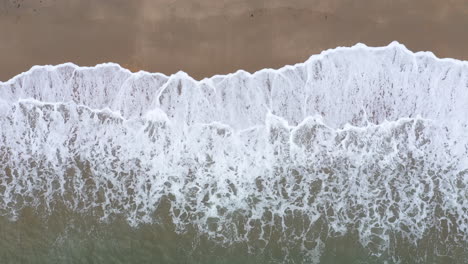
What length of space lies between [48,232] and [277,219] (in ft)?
7.80

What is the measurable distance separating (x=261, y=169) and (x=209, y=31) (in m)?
1.56

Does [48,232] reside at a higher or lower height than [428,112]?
lower

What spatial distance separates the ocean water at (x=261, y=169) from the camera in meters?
4.25

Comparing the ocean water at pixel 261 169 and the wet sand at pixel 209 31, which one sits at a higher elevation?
the wet sand at pixel 209 31

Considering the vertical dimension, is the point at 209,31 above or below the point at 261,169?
above

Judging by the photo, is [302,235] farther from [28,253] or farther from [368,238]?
[28,253]

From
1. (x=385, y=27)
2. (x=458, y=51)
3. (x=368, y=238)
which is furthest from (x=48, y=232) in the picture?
(x=458, y=51)

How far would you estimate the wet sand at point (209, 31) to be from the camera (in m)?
4.36

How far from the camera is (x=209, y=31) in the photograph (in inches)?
176

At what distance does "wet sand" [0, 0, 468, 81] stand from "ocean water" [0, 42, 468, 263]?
0.48ft

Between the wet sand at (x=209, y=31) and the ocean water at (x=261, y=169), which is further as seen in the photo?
the wet sand at (x=209, y=31)

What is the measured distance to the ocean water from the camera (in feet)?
13.9

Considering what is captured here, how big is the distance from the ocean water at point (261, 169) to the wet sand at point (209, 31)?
0.15m

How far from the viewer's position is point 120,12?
15.0 feet
